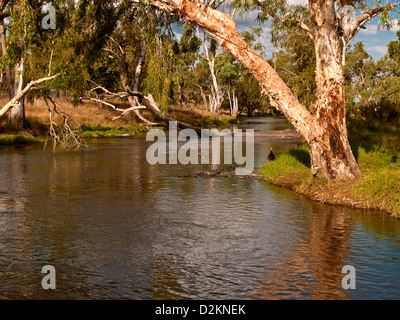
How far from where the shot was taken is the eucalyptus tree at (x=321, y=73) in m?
13.9

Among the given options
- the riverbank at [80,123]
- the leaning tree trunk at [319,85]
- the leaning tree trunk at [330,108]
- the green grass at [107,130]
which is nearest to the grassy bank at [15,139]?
the riverbank at [80,123]

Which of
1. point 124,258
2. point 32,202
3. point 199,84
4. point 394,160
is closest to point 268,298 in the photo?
point 124,258

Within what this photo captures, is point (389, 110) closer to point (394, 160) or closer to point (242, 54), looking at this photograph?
point (394, 160)

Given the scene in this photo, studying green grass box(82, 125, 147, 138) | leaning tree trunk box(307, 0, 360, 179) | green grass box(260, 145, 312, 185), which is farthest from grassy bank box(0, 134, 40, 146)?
leaning tree trunk box(307, 0, 360, 179)

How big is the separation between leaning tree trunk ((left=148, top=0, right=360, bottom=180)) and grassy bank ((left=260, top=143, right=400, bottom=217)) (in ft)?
1.52

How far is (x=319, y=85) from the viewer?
560 inches

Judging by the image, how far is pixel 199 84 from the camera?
307 feet

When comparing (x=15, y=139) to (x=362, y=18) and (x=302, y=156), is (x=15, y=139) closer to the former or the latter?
(x=302, y=156)

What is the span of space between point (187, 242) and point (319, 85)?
21.9ft

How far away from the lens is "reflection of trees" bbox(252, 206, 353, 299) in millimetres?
7375

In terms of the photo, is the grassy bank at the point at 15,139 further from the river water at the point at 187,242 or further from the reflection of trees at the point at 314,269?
the reflection of trees at the point at 314,269

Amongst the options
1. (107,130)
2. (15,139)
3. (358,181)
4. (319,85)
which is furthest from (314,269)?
(107,130)

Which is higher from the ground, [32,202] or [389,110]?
[389,110]

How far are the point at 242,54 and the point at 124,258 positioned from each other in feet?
24.7
